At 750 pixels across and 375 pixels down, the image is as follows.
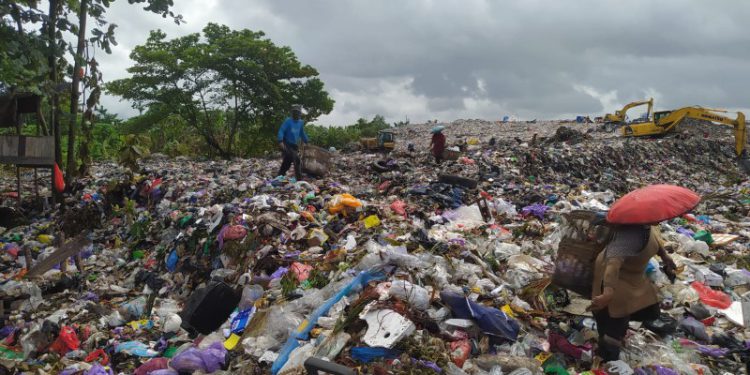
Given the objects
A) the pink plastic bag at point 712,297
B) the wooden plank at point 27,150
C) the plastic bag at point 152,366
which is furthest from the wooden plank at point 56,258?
the pink plastic bag at point 712,297

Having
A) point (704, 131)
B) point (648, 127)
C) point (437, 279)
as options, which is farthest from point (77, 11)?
point (704, 131)

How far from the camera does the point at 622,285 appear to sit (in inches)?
110

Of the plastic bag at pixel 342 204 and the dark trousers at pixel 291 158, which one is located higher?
the dark trousers at pixel 291 158

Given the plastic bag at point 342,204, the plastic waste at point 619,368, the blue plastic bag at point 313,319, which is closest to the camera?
the plastic waste at point 619,368

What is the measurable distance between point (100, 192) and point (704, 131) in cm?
2487

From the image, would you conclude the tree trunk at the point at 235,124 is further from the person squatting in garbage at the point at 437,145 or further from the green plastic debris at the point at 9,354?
the green plastic debris at the point at 9,354

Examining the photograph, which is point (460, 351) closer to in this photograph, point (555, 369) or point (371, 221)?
point (555, 369)

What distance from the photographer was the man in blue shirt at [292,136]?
859 centimetres

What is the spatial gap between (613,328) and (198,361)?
9.07 feet

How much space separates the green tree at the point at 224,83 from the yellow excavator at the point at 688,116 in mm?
12600

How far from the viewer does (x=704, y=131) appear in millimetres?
22469

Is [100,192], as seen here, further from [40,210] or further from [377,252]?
[377,252]

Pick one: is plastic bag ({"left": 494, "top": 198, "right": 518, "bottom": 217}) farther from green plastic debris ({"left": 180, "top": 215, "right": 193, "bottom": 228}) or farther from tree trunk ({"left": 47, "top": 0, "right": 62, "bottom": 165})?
tree trunk ({"left": 47, "top": 0, "right": 62, "bottom": 165})

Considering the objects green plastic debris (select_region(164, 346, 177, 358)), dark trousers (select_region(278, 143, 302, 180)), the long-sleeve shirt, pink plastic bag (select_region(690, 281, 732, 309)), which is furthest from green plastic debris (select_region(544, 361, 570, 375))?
the long-sleeve shirt
